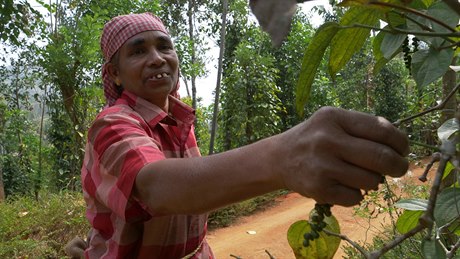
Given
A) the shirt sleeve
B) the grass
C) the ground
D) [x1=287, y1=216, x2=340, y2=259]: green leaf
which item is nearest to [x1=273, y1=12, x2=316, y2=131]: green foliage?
the ground

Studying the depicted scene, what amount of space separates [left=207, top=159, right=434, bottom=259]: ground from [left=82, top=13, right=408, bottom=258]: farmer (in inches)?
103

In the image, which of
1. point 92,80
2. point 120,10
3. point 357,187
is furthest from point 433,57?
point 120,10

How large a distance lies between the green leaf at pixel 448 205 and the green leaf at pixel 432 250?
0.10m

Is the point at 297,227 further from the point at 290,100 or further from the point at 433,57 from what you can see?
the point at 290,100

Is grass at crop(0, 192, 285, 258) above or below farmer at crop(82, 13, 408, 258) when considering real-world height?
below

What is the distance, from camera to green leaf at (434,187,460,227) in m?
0.55

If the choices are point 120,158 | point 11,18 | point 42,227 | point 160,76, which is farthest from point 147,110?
point 11,18

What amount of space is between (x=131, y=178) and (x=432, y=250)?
0.39 m

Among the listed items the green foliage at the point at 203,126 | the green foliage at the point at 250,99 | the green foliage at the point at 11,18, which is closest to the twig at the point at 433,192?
the green foliage at the point at 11,18

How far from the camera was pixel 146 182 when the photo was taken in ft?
2.06

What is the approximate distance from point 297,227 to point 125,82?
64 centimetres

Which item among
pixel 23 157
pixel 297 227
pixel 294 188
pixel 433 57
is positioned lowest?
pixel 23 157

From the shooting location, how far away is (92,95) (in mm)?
4551

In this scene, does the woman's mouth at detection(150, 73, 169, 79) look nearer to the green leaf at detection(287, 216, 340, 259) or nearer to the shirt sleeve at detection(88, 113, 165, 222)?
the shirt sleeve at detection(88, 113, 165, 222)
